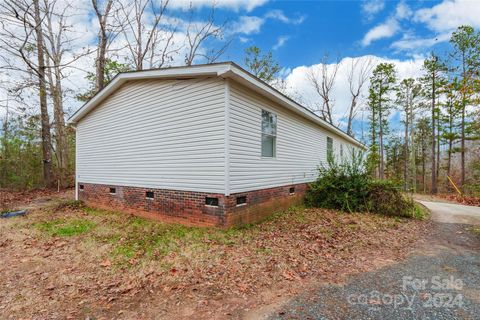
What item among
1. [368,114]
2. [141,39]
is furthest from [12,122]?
[368,114]

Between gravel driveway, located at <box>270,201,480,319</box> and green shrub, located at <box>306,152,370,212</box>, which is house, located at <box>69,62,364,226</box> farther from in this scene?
gravel driveway, located at <box>270,201,480,319</box>

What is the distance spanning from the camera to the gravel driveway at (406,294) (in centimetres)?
273

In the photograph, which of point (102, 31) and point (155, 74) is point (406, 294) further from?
point (102, 31)

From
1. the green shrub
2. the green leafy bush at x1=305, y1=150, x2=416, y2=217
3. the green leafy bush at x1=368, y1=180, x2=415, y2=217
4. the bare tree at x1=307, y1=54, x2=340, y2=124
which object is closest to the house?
the green shrub

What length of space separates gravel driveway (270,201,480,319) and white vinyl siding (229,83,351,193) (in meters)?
3.11

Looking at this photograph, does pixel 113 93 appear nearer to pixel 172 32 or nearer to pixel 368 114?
pixel 172 32

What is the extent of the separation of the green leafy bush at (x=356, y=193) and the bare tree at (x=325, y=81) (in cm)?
1550

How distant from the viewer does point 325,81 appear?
22.7 meters

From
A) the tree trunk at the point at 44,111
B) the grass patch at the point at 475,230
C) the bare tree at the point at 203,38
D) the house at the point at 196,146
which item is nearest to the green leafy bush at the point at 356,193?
the house at the point at 196,146

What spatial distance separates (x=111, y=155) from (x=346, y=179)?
29.0ft

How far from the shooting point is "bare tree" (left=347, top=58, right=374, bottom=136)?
2070cm

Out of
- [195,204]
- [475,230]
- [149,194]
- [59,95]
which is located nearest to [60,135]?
[59,95]

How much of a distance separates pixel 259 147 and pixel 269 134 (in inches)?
29.6

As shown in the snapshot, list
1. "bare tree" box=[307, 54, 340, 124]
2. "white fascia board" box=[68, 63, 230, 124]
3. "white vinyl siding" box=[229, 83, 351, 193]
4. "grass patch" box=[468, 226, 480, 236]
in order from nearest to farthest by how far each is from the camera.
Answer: "white fascia board" box=[68, 63, 230, 124] < "white vinyl siding" box=[229, 83, 351, 193] < "grass patch" box=[468, 226, 480, 236] < "bare tree" box=[307, 54, 340, 124]
